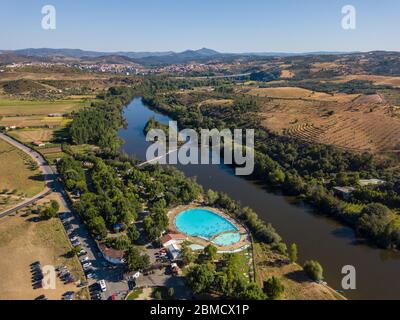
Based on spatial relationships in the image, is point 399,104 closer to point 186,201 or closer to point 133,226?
point 186,201

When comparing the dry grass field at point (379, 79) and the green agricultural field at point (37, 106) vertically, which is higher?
the dry grass field at point (379, 79)

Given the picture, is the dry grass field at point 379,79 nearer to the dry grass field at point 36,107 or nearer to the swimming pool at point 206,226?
the dry grass field at point 36,107

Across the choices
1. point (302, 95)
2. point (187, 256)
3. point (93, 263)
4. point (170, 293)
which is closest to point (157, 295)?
point (170, 293)

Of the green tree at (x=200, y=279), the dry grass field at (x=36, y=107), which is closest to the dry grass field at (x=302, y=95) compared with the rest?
the dry grass field at (x=36, y=107)

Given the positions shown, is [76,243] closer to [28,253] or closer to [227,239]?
[28,253]

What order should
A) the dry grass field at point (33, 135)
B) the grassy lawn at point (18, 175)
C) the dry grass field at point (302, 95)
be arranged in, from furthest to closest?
the dry grass field at point (302, 95) < the dry grass field at point (33, 135) < the grassy lawn at point (18, 175)

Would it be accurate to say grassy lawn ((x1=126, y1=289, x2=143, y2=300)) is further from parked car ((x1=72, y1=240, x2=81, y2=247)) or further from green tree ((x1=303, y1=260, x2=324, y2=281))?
green tree ((x1=303, y1=260, x2=324, y2=281))
